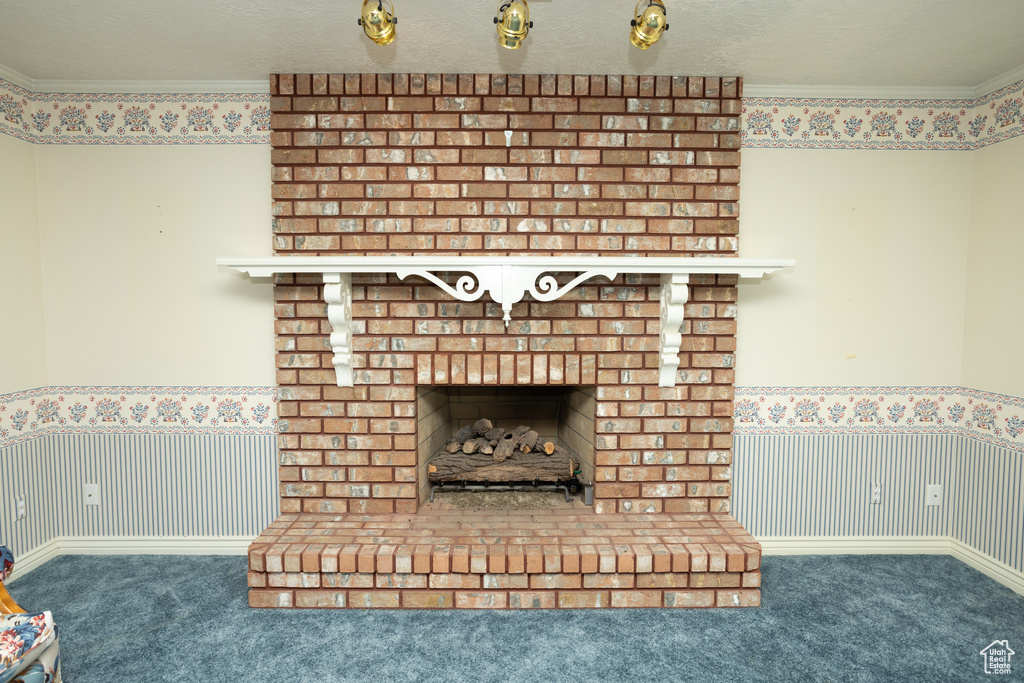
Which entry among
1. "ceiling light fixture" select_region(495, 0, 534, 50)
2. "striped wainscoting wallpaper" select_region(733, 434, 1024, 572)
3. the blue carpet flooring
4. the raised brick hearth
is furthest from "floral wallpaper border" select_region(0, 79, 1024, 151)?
the blue carpet flooring

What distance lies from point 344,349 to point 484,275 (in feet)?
2.63

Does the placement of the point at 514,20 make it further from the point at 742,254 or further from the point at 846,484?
the point at 846,484

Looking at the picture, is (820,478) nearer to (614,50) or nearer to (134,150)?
(614,50)

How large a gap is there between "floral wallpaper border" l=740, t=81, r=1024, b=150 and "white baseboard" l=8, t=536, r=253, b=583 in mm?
3506

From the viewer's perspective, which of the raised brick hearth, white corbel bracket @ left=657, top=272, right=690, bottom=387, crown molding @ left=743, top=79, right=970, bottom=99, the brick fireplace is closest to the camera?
the raised brick hearth

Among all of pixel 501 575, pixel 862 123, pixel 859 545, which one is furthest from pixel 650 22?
pixel 859 545

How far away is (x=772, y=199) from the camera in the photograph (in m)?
2.78

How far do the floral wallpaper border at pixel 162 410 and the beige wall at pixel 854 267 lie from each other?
2623 mm

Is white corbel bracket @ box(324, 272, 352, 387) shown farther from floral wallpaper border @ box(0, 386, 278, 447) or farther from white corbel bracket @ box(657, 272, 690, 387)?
white corbel bracket @ box(657, 272, 690, 387)

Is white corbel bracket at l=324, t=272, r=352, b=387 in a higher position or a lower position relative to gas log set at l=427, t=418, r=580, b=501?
higher

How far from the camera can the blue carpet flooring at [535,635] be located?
1.95 m

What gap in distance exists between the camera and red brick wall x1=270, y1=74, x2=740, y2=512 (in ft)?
8.61

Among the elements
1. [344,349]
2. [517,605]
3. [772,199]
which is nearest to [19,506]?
[344,349]

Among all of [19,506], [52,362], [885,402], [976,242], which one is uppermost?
[976,242]
